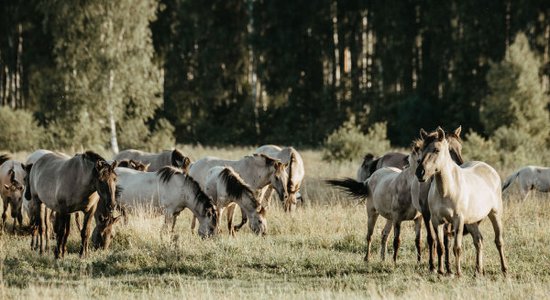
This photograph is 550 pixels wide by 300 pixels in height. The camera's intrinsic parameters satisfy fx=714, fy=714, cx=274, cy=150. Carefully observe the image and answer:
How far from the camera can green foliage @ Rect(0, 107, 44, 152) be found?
32688 millimetres

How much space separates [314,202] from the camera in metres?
17.9

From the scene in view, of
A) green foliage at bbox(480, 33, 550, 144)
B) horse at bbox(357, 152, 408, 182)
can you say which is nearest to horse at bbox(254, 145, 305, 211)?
horse at bbox(357, 152, 408, 182)

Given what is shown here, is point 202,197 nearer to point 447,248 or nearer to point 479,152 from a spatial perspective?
point 447,248

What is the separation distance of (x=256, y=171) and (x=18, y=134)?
21.4 metres

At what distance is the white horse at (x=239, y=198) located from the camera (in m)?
12.5

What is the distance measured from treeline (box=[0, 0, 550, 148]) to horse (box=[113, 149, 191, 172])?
51.6 feet

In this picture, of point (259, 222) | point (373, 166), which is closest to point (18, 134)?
point (373, 166)

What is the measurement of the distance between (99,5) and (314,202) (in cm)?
1822

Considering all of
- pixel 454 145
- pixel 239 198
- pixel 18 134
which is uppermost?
pixel 454 145

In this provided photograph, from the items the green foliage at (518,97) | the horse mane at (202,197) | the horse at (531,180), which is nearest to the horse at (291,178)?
the horse mane at (202,197)

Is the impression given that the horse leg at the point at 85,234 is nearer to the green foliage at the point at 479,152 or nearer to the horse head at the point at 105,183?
the horse head at the point at 105,183

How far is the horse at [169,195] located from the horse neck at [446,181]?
450cm

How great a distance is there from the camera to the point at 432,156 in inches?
341

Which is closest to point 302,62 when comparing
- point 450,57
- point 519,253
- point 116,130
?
point 450,57
